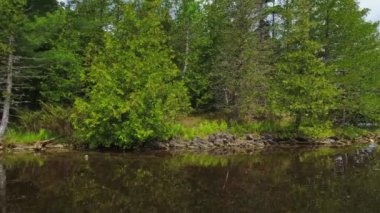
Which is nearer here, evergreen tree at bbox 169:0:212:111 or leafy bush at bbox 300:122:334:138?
leafy bush at bbox 300:122:334:138

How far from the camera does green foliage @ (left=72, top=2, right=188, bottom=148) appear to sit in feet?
81.5

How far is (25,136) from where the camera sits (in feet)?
85.9

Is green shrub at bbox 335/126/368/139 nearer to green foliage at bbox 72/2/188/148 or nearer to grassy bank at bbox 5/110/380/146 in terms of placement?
grassy bank at bbox 5/110/380/146

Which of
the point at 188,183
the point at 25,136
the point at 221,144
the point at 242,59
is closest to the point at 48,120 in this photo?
the point at 25,136

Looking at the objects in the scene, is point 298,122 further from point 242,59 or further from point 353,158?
point 353,158

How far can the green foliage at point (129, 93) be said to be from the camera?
24844 millimetres

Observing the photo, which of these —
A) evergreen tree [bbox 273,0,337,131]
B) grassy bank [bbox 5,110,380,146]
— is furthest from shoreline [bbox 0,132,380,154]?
evergreen tree [bbox 273,0,337,131]

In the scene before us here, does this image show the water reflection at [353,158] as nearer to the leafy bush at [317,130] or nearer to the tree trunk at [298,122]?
the leafy bush at [317,130]

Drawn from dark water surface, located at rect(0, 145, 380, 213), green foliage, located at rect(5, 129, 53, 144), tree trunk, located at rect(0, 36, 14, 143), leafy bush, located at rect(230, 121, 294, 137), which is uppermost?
tree trunk, located at rect(0, 36, 14, 143)

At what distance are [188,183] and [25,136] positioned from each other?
14.2 m

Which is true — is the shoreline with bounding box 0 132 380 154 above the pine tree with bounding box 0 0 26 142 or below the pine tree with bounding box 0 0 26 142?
below

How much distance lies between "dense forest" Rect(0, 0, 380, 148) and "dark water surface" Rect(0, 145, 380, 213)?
3.58m

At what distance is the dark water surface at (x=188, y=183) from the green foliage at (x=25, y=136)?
124 inches

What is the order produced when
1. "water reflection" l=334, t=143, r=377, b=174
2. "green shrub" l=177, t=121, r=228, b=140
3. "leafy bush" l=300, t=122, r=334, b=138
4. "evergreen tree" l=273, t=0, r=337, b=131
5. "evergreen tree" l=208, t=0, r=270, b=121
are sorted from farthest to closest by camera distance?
"evergreen tree" l=208, t=0, r=270, b=121
"leafy bush" l=300, t=122, r=334, b=138
"evergreen tree" l=273, t=0, r=337, b=131
"green shrub" l=177, t=121, r=228, b=140
"water reflection" l=334, t=143, r=377, b=174
